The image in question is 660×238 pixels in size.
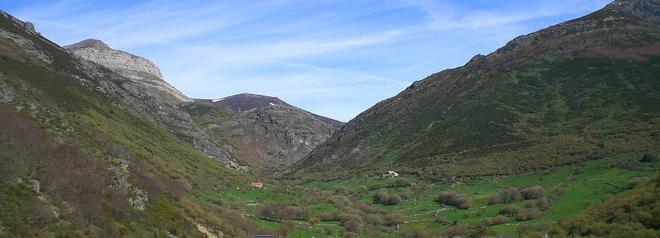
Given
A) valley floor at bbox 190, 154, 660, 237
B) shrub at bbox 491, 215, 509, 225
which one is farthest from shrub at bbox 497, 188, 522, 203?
shrub at bbox 491, 215, 509, 225

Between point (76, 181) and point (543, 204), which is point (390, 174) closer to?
point (543, 204)

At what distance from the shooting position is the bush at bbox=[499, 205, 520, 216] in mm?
56844

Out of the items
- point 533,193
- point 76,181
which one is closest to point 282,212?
point 533,193

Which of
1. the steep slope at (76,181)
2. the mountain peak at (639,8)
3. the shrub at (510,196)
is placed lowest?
the shrub at (510,196)

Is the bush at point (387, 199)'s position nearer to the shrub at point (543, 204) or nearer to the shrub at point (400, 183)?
the shrub at point (400, 183)

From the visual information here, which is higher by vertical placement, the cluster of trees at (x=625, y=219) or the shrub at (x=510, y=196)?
the cluster of trees at (x=625, y=219)

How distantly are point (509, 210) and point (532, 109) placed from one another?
248 feet

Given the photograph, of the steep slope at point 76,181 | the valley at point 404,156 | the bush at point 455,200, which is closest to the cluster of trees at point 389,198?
the valley at point 404,156

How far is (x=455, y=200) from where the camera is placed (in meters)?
72.9

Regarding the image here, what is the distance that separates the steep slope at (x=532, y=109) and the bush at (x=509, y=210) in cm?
3354

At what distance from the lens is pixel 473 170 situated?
99.1 m

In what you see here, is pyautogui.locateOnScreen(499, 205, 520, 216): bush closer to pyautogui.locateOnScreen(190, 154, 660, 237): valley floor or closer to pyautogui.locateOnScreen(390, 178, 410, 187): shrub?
pyautogui.locateOnScreen(190, 154, 660, 237): valley floor

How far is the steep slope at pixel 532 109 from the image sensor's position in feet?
330

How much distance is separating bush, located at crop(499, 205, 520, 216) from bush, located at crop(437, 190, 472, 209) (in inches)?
431
